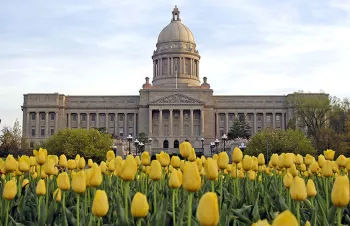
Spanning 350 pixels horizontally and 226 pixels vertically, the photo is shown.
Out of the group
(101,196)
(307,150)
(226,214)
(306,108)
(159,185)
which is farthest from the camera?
(306,108)

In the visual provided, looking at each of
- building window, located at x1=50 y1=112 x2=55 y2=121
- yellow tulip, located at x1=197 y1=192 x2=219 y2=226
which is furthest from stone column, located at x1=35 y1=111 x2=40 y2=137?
yellow tulip, located at x1=197 y1=192 x2=219 y2=226

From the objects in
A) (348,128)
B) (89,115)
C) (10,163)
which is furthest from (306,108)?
(10,163)

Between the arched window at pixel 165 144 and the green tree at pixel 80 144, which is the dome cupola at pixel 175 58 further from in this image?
the green tree at pixel 80 144

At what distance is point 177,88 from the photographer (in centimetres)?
8962

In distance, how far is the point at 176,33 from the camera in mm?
102750

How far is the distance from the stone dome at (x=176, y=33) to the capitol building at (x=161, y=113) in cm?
1083

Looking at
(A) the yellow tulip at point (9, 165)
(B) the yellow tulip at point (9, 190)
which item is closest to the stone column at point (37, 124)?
(A) the yellow tulip at point (9, 165)

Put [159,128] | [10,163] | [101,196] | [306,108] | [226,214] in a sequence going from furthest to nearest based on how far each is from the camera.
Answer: [159,128] → [306,108] → [10,163] → [226,214] → [101,196]

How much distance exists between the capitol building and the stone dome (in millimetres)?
10830

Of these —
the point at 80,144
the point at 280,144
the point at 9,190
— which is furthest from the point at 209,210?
the point at 80,144

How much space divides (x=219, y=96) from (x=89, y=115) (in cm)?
2619

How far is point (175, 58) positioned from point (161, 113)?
17547 millimetres

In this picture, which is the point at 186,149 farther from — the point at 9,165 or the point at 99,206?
the point at 99,206

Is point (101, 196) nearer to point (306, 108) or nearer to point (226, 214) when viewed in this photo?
point (226, 214)
